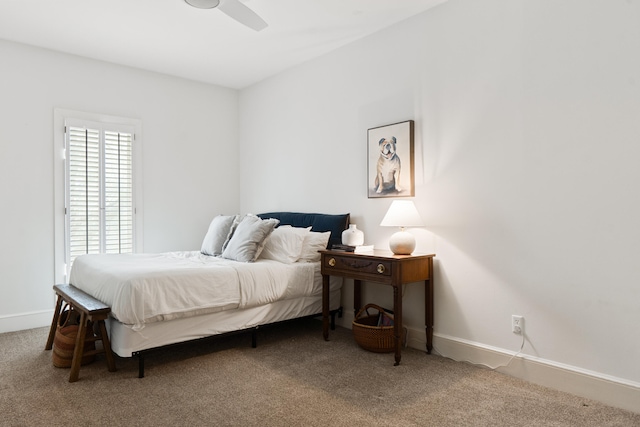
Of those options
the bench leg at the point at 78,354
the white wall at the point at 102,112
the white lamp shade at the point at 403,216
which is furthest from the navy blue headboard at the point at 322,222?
the bench leg at the point at 78,354

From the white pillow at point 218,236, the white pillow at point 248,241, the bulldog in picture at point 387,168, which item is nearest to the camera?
the bulldog in picture at point 387,168

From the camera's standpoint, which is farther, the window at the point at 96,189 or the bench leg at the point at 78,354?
the window at the point at 96,189

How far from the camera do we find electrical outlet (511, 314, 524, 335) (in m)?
2.83

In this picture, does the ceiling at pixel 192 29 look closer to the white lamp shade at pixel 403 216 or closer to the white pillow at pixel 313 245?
the white lamp shade at pixel 403 216

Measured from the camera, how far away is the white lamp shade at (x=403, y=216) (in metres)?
3.21

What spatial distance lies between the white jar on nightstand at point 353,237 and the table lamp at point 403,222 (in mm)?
402

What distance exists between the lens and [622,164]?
7.86 ft

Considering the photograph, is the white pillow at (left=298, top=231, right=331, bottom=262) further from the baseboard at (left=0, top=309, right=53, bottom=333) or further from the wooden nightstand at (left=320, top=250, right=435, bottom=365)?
the baseboard at (left=0, top=309, right=53, bottom=333)

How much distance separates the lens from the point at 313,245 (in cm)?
390

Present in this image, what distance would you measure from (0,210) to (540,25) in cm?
459

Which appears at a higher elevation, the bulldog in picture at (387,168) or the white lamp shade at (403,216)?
the bulldog in picture at (387,168)

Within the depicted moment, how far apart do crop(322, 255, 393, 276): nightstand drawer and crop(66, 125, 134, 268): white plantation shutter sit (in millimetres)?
2417

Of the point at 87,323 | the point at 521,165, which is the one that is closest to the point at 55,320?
the point at 87,323

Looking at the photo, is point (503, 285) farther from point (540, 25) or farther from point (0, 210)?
point (0, 210)
